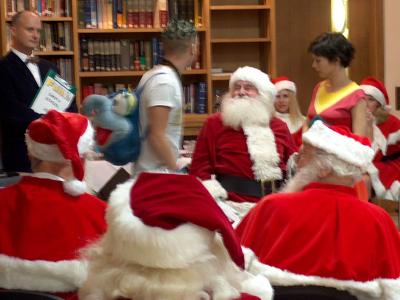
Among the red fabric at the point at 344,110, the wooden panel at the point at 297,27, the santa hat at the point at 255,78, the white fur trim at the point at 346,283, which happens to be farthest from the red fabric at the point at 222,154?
the wooden panel at the point at 297,27

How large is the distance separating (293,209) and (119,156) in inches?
38.0

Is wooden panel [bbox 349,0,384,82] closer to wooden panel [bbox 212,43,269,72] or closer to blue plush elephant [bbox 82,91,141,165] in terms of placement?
wooden panel [bbox 212,43,269,72]

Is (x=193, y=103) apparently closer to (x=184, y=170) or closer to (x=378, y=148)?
(x=378, y=148)

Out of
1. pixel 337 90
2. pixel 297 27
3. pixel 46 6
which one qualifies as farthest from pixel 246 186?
pixel 297 27

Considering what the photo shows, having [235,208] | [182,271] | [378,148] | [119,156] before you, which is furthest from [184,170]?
[182,271]

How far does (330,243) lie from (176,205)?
2.74 feet

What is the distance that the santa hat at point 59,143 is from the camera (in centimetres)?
232

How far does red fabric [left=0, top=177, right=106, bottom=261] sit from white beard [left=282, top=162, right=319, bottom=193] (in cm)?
68

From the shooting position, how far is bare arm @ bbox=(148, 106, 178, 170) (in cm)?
298

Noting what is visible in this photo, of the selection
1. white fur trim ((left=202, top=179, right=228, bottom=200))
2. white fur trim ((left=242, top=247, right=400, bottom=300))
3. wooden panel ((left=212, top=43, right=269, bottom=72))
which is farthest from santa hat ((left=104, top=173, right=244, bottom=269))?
wooden panel ((left=212, top=43, right=269, bottom=72))

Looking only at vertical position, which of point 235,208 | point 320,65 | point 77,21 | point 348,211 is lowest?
point 235,208

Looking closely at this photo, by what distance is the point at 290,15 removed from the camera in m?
6.71

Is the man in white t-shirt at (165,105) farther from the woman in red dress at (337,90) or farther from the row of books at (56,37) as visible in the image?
the row of books at (56,37)

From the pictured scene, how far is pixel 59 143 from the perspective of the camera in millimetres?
2326
